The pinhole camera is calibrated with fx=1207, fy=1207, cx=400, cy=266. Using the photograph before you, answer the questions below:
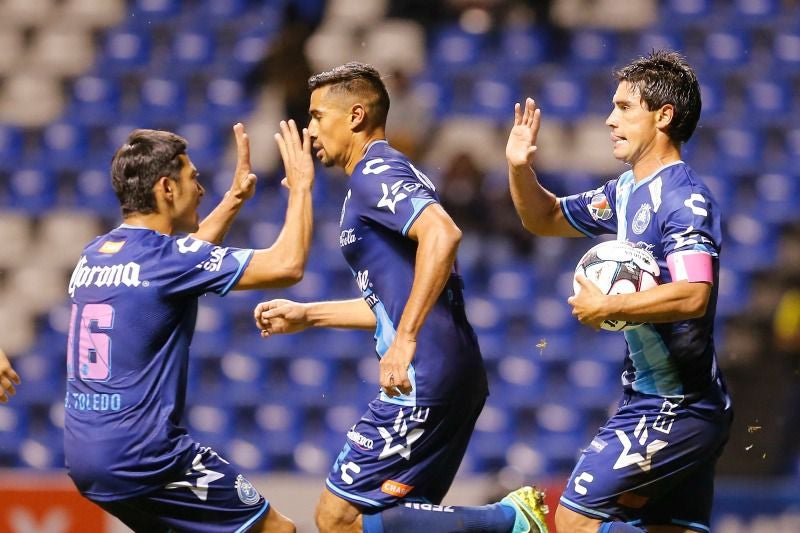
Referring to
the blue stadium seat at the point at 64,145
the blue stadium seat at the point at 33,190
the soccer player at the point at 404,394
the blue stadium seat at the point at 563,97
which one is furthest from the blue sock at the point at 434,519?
the blue stadium seat at the point at 64,145

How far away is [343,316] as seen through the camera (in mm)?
5520

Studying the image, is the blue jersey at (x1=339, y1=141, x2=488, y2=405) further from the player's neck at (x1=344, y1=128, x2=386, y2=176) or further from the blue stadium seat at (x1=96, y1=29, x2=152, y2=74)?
the blue stadium seat at (x1=96, y1=29, x2=152, y2=74)

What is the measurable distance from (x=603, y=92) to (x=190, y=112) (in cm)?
398

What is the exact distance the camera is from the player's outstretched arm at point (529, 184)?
5438 mm

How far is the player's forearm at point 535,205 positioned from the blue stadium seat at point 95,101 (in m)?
6.98

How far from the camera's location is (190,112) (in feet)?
38.3

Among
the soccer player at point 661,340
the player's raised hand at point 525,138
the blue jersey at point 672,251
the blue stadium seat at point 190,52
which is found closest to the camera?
the soccer player at point 661,340

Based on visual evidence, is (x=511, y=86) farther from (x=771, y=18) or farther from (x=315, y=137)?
(x=315, y=137)

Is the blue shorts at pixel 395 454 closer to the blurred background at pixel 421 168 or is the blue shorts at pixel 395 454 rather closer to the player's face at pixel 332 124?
the player's face at pixel 332 124

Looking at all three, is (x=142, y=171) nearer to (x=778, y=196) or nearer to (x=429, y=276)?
(x=429, y=276)

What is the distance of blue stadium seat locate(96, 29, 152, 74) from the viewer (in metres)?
12.0

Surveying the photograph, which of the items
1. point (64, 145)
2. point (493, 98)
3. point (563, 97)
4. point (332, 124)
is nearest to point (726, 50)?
point (563, 97)

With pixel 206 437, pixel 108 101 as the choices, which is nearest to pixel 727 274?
pixel 206 437

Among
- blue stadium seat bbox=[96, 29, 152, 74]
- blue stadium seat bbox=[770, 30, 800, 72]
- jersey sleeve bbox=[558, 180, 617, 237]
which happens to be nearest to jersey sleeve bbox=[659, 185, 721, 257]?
jersey sleeve bbox=[558, 180, 617, 237]
